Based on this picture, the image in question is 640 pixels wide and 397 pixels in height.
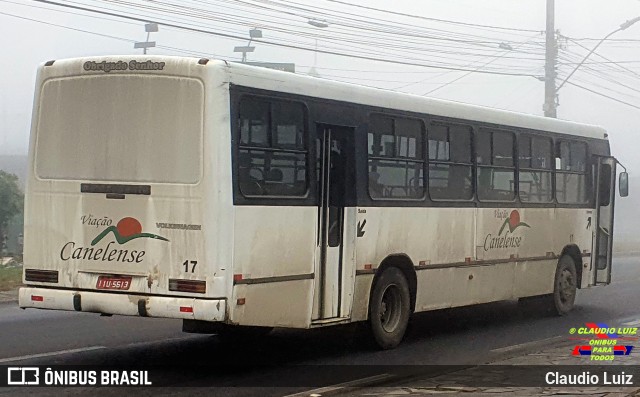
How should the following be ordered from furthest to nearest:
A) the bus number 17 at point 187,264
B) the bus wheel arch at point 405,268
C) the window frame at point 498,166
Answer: the window frame at point 498,166
the bus wheel arch at point 405,268
the bus number 17 at point 187,264

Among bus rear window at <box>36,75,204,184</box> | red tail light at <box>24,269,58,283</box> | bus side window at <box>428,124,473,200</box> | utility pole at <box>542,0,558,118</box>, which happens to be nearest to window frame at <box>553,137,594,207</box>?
bus side window at <box>428,124,473,200</box>

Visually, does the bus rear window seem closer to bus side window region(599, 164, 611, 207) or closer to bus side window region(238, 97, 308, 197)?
bus side window region(238, 97, 308, 197)

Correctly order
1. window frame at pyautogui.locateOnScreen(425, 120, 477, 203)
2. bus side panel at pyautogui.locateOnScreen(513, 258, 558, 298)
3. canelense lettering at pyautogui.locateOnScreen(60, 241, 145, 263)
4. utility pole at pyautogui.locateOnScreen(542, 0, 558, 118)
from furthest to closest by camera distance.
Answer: utility pole at pyautogui.locateOnScreen(542, 0, 558, 118) < bus side panel at pyautogui.locateOnScreen(513, 258, 558, 298) < window frame at pyautogui.locateOnScreen(425, 120, 477, 203) < canelense lettering at pyautogui.locateOnScreen(60, 241, 145, 263)

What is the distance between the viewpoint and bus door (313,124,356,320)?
1209cm

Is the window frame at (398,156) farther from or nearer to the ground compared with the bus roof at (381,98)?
nearer to the ground

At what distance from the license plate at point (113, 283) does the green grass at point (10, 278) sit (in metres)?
8.45

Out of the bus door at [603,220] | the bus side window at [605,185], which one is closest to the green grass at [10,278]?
the bus door at [603,220]

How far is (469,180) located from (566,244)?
3569mm

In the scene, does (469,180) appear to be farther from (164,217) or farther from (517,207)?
(164,217)

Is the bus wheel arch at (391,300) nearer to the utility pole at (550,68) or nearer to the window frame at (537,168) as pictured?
the window frame at (537,168)

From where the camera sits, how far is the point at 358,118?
12.9 m

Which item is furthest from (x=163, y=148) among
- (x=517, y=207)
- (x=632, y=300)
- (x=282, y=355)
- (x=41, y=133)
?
(x=632, y=300)

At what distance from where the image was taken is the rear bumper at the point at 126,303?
10453 mm

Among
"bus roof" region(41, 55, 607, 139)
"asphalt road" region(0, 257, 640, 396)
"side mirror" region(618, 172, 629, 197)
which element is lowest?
"asphalt road" region(0, 257, 640, 396)
